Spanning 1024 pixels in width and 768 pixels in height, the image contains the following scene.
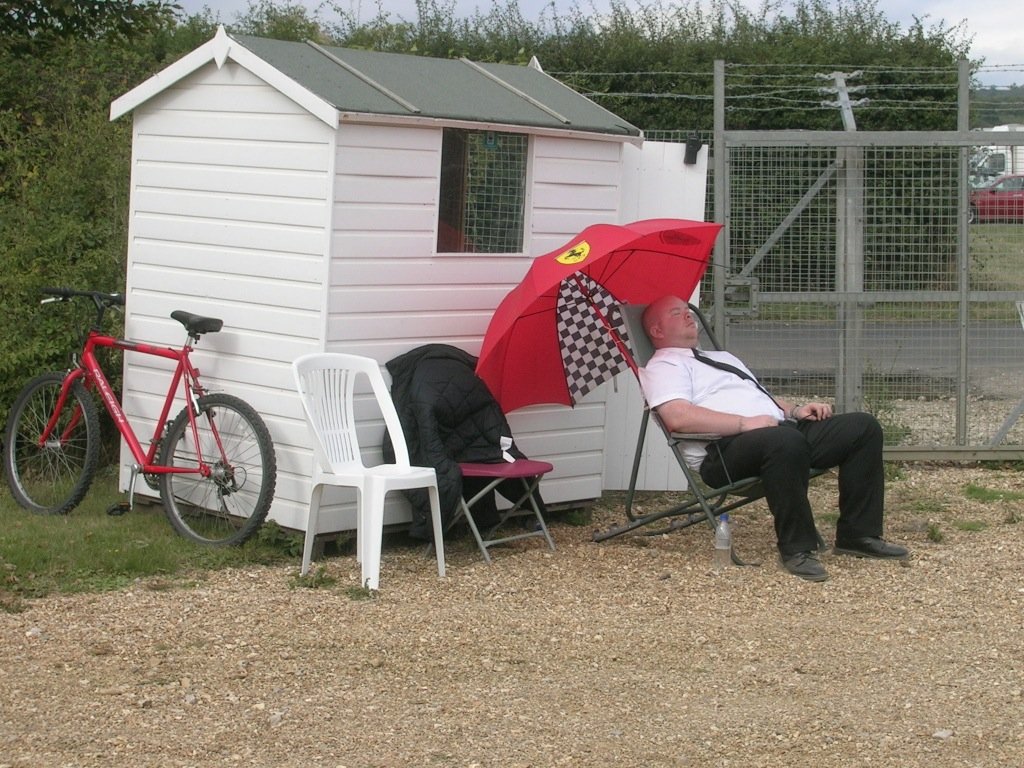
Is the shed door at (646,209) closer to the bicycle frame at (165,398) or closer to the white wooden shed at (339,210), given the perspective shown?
the white wooden shed at (339,210)

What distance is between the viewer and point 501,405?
705 cm

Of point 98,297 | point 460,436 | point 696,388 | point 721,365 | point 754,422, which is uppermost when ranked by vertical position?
point 98,297

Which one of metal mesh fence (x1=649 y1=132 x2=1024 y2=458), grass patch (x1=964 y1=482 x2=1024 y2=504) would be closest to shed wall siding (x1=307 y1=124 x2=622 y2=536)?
metal mesh fence (x1=649 y1=132 x2=1024 y2=458)

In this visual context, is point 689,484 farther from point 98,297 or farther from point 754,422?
point 98,297

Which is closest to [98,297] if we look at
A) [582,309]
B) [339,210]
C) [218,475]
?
[218,475]

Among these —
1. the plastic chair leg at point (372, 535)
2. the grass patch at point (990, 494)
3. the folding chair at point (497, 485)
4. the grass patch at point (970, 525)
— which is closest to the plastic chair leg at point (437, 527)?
the folding chair at point (497, 485)

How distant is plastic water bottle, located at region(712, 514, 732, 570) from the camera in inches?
265

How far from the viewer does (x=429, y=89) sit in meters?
7.09

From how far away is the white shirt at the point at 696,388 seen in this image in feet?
22.6

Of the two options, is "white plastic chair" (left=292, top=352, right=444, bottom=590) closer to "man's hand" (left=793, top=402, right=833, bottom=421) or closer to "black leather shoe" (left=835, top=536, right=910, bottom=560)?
"man's hand" (left=793, top=402, right=833, bottom=421)

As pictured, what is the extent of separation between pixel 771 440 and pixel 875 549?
0.82m

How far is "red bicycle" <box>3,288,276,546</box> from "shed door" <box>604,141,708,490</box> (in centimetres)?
204

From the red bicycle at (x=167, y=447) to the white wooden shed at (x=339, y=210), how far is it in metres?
0.18

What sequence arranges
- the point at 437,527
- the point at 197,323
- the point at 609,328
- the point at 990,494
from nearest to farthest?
1. the point at 437,527
2. the point at 197,323
3. the point at 609,328
4. the point at 990,494
